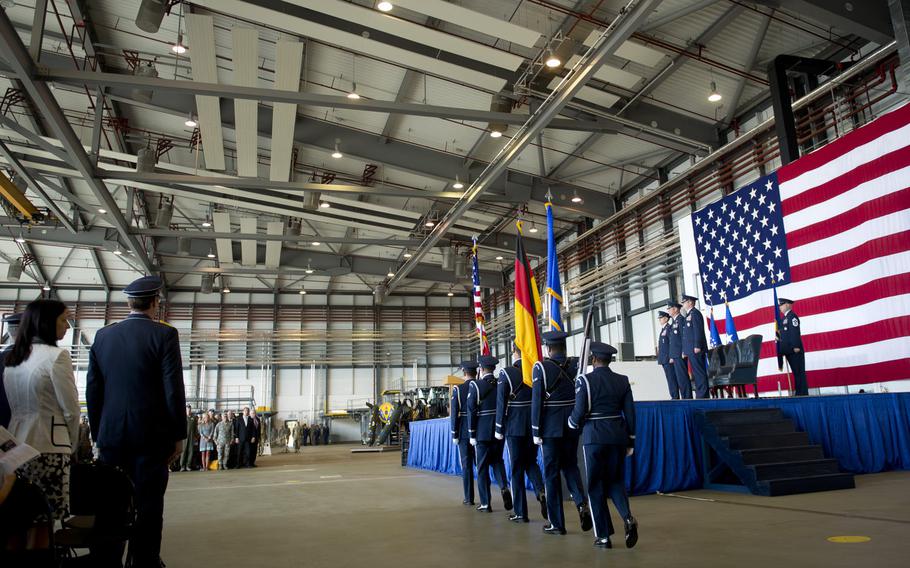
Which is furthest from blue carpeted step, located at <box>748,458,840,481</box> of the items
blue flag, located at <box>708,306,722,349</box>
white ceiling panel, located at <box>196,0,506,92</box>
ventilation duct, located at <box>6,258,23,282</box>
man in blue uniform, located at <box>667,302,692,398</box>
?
ventilation duct, located at <box>6,258,23,282</box>

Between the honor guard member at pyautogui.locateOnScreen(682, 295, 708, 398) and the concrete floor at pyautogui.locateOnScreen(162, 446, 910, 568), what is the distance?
→ 7.24 ft

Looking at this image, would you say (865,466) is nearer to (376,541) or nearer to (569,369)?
(569,369)

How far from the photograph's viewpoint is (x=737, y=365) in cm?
838

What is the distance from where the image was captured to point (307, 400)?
26.2m

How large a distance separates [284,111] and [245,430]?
8.05m

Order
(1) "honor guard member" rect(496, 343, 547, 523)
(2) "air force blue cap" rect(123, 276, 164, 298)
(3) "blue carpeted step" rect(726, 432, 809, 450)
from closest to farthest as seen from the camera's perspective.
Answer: (2) "air force blue cap" rect(123, 276, 164, 298) < (1) "honor guard member" rect(496, 343, 547, 523) < (3) "blue carpeted step" rect(726, 432, 809, 450)

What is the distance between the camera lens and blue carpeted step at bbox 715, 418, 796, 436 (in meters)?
6.83

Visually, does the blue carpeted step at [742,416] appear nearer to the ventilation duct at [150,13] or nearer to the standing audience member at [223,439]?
the ventilation duct at [150,13]

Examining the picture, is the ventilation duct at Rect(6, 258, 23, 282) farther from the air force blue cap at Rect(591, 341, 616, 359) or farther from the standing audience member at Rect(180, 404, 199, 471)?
the air force blue cap at Rect(591, 341, 616, 359)

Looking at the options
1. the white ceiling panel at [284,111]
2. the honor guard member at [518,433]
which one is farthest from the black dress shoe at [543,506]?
the white ceiling panel at [284,111]

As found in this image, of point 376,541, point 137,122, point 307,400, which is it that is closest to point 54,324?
point 376,541

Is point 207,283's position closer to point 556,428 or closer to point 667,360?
point 667,360

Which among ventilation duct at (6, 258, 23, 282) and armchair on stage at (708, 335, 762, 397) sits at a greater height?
ventilation duct at (6, 258, 23, 282)

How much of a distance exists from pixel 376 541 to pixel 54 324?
8.90 feet
